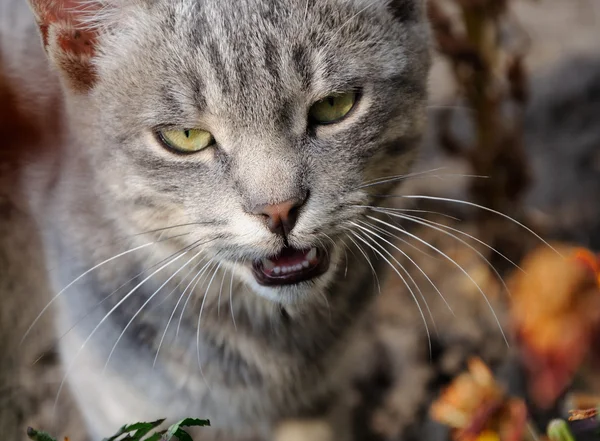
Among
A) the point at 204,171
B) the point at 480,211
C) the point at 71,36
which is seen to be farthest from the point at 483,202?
the point at 71,36

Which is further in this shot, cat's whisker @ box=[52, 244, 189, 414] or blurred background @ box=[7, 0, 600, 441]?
blurred background @ box=[7, 0, 600, 441]

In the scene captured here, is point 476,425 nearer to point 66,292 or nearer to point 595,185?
point 66,292

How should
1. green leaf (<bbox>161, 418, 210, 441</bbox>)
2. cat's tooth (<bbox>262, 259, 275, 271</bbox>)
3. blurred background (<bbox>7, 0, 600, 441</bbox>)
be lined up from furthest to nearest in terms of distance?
blurred background (<bbox>7, 0, 600, 441</bbox>) < cat's tooth (<bbox>262, 259, 275, 271</bbox>) < green leaf (<bbox>161, 418, 210, 441</bbox>)

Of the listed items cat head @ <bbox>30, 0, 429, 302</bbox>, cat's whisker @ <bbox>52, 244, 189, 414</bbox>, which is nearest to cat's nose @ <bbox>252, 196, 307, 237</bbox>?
cat head @ <bbox>30, 0, 429, 302</bbox>

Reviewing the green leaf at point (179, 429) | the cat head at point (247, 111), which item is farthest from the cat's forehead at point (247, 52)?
the green leaf at point (179, 429)

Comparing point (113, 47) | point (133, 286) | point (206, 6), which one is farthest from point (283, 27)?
point (133, 286)

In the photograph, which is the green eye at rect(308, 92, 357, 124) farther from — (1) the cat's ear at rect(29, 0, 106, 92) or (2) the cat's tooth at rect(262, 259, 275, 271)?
(1) the cat's ear at rect(29, 0, 106, 92)

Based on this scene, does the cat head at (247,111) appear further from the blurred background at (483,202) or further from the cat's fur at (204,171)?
the blurred background at (483,202)

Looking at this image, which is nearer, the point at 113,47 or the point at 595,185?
the point at 113,47
